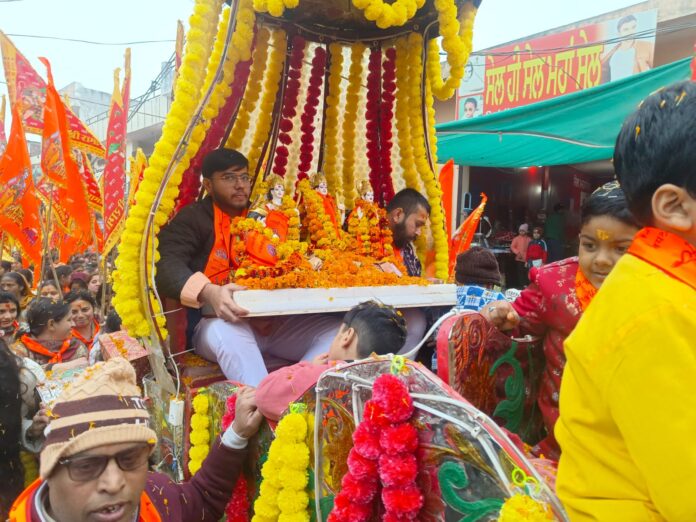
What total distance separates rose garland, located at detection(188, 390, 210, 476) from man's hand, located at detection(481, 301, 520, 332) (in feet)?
4.64

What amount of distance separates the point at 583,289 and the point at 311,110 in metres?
2.86

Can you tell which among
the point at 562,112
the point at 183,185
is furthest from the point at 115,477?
the point at 562,112

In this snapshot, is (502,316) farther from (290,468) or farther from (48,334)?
(48,334)

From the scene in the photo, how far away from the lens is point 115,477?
140 centimetres

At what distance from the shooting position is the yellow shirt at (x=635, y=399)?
31.5 inches

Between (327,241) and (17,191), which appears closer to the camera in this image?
(327,241)

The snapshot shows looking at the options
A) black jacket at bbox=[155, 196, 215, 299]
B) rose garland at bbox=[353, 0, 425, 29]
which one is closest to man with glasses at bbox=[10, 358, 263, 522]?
black jacket at bbox=[155, 196, 215, 299]

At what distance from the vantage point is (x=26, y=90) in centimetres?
698

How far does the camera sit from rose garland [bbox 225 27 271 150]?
3862 millimetres

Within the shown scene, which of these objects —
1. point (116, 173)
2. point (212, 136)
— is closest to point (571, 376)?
point (212, 136)

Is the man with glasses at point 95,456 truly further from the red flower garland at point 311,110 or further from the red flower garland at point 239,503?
the red flower garland at point 311,110

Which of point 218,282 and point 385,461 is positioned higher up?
point 218,282

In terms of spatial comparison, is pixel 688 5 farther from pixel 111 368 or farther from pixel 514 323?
pixel 111 368

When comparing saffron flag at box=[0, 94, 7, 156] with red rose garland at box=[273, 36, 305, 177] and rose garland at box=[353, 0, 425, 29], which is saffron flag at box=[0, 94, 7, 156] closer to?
red rose garland at box=[273, 36, 305, 177]
